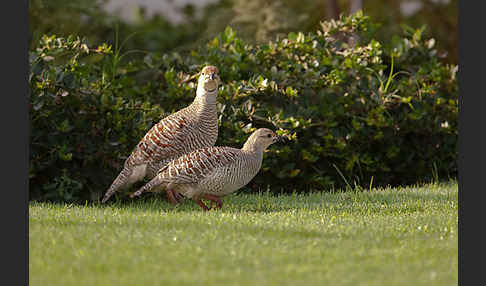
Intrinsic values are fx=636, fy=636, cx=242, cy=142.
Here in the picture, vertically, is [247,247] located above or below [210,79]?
below

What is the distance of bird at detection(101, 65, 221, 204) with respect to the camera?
7262mm

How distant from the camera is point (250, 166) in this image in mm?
6777

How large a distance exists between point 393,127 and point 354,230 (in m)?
4.39

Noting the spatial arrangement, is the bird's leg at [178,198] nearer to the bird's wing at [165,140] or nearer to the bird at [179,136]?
the bird at [179,136]

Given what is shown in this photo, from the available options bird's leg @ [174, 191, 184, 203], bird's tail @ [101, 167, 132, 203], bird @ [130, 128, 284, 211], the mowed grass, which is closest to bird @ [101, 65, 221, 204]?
bird's tail @ [101, 167, 132, 203]

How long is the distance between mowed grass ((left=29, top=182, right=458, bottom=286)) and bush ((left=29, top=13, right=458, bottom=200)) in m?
1.37

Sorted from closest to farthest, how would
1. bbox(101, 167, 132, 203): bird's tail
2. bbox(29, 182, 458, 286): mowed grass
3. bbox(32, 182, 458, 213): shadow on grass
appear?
bbox(29, 182, 458, 286): mowed grass
bbox(32, 182, 458, 213): shadow on grass
bbox(101, 167, 132, 203): bird's tail

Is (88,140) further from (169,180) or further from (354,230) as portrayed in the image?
(354,230)

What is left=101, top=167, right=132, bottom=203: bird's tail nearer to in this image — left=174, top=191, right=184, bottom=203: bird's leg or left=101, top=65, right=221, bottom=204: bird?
left=101, top=65, right=221, bottom=204: bird

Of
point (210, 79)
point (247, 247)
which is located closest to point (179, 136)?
point (210, 79)

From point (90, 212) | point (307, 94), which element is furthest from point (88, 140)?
point (307, 94)

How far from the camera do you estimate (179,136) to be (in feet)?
23.8

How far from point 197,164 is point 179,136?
A: 0.75 m

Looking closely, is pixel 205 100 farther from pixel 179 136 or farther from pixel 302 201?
pixel 302 201
